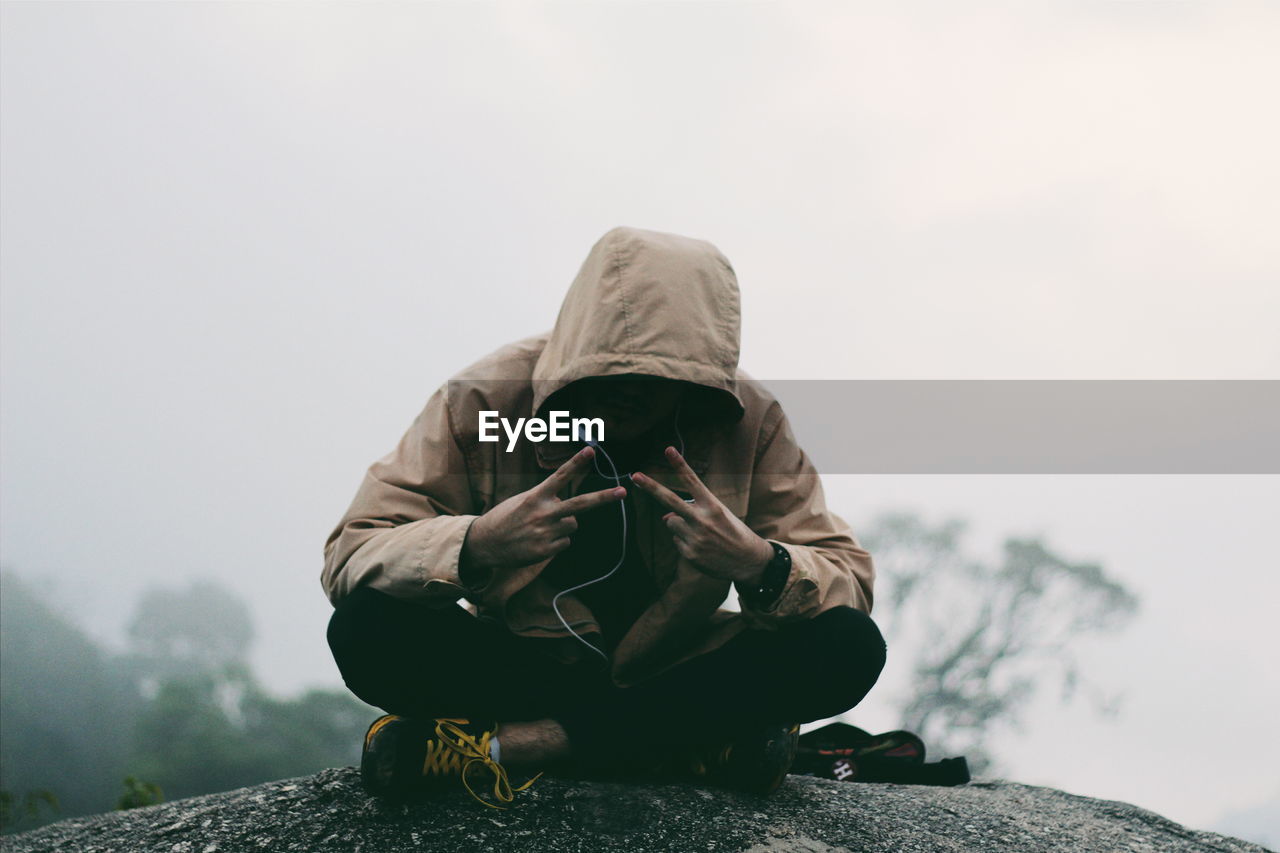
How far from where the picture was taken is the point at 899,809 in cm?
270

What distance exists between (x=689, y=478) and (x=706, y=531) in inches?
4.9

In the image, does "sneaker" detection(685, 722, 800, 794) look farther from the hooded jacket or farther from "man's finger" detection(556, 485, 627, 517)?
"man's finger" detection(556, 485, 627, 517)

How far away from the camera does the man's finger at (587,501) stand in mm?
2025

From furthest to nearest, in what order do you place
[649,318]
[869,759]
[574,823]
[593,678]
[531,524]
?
[869,759] < [593,678] < [649,318] < [574,823] < [531,524]

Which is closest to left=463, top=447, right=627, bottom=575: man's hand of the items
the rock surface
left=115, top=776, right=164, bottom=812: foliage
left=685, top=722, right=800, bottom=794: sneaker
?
the rock surface

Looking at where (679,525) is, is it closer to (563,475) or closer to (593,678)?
(563,475)

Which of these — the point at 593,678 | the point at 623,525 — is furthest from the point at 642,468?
the point at 593,678

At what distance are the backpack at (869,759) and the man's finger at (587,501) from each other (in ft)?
5.02

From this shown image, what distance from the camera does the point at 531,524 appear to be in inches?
79.2

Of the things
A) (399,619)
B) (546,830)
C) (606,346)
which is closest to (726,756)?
(546,830)

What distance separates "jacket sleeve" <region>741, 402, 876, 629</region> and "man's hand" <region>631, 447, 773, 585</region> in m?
0.16

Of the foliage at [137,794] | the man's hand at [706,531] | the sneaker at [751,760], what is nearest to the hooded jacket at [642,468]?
the man's hand at [706,531]

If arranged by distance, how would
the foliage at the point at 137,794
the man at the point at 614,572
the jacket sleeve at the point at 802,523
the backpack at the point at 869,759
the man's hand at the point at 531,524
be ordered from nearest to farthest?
the man's hand at the point at 531,524
the man at the point at 614,572
the jacket sleeve at the point at 802,523
the backpack at the point at 869,759
the foliage at the point at 137,794

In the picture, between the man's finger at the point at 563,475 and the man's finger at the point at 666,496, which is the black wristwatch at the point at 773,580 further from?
the man's finger at the point at 563,475
